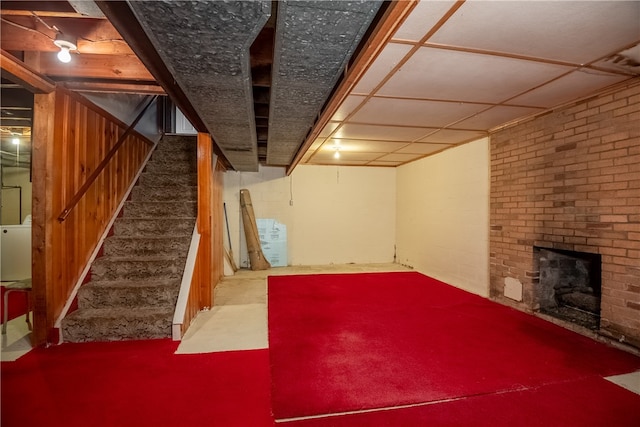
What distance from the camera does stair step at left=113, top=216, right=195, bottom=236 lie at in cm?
361

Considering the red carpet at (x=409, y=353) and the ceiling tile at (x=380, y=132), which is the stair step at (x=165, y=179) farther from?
the ceiling tile at (x=380, y=132)

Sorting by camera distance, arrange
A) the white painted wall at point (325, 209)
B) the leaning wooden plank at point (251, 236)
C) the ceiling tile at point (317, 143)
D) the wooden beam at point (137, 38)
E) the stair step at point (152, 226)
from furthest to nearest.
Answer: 1. the white painted wall at point (325, 209)
2. the leaning wooden plank at point (251, 236)
3. the ceiling tile at point (317, 143)
4. the stair step at point (152, 226)
5. the wooden beam at point (137, 38)

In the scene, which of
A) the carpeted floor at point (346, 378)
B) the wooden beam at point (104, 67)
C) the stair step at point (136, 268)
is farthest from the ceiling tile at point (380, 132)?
the stair step at point (136, 268)

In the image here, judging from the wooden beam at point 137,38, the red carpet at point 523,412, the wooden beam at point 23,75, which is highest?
the wooden beam at point 23,75

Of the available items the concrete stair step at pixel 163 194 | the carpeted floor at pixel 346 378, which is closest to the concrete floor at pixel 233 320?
the carpeted floor at pixel 346 378

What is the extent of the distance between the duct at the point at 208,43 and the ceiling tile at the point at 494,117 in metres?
2.65

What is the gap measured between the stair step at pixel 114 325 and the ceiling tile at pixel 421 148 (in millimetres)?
4261

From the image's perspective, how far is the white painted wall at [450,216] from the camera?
4.28 meters

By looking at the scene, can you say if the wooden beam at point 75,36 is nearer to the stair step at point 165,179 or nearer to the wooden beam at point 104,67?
the wooden beam at point 104,67

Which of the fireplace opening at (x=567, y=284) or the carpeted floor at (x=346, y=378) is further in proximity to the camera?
the fireplace opening at (x=567, y=284)

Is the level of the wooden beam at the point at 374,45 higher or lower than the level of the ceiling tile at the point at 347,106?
lower

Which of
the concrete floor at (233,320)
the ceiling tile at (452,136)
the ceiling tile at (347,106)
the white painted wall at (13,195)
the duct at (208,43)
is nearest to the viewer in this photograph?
the duct at (208,43)

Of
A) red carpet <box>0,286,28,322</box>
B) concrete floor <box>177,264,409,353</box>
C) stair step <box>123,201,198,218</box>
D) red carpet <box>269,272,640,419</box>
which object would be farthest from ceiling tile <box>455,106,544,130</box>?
red carpet <box>0,286,28,322</box>

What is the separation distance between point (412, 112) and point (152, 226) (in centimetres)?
348
